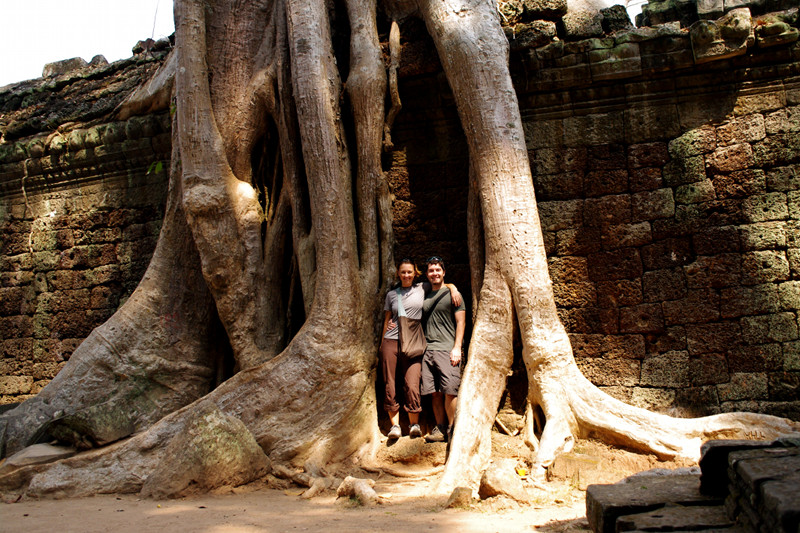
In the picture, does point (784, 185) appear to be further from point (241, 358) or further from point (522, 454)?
point (241, 358)

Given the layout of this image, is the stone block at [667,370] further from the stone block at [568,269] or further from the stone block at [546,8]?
the stone block at [546,8]

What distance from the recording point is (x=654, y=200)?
4.16 metres

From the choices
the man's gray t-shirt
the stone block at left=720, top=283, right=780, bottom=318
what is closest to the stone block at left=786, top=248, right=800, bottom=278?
the stone block at left=720, top=283, right=780, bottom=318

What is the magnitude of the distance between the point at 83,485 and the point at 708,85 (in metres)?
4.39

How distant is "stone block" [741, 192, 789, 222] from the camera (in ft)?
12.9

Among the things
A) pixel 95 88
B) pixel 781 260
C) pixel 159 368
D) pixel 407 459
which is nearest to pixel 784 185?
pixel 781 260

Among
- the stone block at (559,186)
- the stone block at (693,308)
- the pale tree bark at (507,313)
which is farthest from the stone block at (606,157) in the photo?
the stone block at (693,308)

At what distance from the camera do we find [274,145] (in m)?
4.45

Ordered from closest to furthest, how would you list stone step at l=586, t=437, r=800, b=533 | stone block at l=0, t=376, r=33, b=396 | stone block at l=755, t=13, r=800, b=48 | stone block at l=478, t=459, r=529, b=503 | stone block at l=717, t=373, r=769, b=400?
1. stone step at l=586, t=437, r=800, b=533
2. stone block at l=478, t=459, r=529, b=503
3. stone block at l=717, t=373, r=769, b=400
4. stone block at l=755, t=13, r=800, b=48
5. stone block at l=0, t=376, r=33, b=396

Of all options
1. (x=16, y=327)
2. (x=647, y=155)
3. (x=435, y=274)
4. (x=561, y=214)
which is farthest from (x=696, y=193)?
(x=16, y=327)

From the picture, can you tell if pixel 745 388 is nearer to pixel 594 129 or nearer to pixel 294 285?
pixel 594 129

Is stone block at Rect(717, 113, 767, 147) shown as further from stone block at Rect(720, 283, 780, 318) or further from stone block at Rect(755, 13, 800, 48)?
stone block at Rect(720, 283, 780, 318)

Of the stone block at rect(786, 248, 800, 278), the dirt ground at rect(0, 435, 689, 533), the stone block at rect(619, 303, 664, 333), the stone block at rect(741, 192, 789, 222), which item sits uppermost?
the stone block at rect(741, 192, 789, 222)

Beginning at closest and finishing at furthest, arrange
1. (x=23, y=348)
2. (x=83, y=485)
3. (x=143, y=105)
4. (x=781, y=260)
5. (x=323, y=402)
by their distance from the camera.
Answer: (x=83, y=485)
(x=323, y=402)
(x=781, y=260)
(x=143, y=105)
(x=23, y=348)
